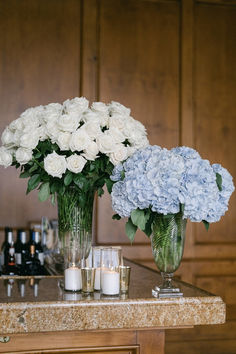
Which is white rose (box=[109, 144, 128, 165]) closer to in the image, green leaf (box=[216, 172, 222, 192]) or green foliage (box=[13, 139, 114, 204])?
green foliage (box=[13, 139, 114, 204])

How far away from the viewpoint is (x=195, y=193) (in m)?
1.54

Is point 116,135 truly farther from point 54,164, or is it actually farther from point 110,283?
point 110,283

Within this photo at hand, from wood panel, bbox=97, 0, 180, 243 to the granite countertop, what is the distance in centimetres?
271

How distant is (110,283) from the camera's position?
5.44 ft

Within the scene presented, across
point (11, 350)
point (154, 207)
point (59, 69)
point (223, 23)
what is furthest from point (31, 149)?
point (223, 23)

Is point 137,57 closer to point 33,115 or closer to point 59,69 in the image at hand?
point 59,69

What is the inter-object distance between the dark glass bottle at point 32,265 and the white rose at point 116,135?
A: 124 cm

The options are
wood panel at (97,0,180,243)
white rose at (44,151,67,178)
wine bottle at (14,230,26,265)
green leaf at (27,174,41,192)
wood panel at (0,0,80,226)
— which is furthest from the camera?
wood panel at (97,0,180,243)

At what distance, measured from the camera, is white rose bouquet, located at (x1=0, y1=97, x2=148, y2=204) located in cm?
176

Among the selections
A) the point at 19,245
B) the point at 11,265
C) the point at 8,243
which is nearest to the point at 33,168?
the point at 11,265

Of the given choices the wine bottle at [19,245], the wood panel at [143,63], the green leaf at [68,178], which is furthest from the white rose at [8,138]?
the wood panel at [143,63]

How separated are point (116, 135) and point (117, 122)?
2.1 inches

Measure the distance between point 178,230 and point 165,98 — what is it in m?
2.98

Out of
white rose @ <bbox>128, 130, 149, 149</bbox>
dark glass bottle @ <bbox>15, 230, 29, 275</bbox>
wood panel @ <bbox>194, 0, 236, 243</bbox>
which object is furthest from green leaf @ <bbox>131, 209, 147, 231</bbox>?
wood panel @ <bbox>194, 0, 236, 243</bbox>
